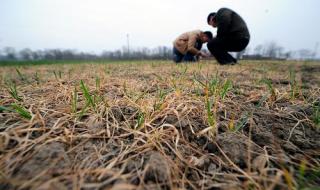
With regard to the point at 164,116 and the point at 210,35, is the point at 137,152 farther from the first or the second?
the point at 210,35

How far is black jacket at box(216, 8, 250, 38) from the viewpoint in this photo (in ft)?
15.4

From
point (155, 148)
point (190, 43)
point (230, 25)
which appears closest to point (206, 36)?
point (190, 43)

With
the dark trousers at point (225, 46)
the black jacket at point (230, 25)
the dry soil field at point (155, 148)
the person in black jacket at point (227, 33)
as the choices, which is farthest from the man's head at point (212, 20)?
the dry soil field at point (155, 148)

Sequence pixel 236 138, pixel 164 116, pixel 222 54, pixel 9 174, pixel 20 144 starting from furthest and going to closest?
pixel 222 54 → pixel 164 116 → pixel 236 138 → pixel 20 144 → pixel 9 174

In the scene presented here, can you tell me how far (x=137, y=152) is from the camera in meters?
0.73

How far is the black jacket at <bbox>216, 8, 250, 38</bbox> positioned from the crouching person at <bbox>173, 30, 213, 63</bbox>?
970 mm

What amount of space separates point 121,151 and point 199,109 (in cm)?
52

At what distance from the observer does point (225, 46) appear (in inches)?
206

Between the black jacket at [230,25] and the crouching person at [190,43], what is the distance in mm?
970

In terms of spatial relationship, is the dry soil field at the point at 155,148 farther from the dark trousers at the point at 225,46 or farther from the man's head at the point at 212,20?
the man's head at the point at 212,20

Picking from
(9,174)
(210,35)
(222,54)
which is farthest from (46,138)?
(210,35)

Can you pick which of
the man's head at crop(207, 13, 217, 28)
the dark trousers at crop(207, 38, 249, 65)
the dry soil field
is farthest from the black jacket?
the dry soil field

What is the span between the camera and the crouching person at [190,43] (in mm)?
6070

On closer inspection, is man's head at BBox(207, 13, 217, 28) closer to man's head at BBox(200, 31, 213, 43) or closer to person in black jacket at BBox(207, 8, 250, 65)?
person in black jacket at BBox(207, 8, 250, 65)
